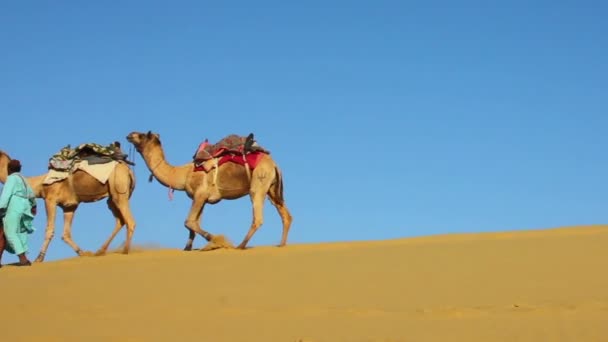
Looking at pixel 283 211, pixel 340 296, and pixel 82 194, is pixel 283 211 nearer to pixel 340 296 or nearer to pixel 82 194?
pixel 82 194

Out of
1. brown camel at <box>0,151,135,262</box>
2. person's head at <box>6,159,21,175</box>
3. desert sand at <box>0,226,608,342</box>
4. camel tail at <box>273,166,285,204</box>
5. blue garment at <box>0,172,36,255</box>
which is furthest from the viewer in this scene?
brown camel at <box>0,151,135,262</box>

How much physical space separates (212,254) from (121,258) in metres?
1.80

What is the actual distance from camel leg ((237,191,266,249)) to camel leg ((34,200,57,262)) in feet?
12.7

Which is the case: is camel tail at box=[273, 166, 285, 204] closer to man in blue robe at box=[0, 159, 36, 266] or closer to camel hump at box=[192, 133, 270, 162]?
camel hump at box=[192, 133, 270, 162]

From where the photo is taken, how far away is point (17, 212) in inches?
643

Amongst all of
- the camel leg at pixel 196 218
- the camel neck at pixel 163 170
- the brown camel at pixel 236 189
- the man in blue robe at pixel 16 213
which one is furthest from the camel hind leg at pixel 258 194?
the man in blue robe at pixel 16 213

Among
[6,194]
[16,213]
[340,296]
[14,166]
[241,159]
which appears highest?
[241,159]

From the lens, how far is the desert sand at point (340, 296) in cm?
751

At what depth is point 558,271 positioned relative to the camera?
9.88 metres

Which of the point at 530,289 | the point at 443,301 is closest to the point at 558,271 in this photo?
the point at 530,289

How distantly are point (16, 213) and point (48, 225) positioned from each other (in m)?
1.54

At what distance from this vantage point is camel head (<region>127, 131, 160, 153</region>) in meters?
18.7

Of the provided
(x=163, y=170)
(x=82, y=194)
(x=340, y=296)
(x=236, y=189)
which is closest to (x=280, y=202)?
(x=236, y=189)

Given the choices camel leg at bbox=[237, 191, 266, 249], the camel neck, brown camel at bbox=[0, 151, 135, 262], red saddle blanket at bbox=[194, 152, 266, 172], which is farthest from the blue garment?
camel leg at bbox=[237, 191, 266, 249]
